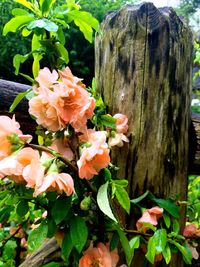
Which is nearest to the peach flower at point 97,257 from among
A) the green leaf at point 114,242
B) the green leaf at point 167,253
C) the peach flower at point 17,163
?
the green leaf at point 114,242

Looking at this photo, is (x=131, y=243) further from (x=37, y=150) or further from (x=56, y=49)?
(x=56, y=49)

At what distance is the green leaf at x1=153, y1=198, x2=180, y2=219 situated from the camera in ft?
3.25

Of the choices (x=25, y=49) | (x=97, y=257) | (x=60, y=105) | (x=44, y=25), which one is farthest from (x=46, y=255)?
(x=25, y=49)

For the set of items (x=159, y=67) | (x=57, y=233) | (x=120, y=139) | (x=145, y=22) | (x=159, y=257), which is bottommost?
(x=159, y=257)

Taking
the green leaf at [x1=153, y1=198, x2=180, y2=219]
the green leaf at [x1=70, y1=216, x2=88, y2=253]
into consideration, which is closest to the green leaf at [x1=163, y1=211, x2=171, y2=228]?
the green leaf at [x1=153, y1=198, x2=180, y2=219]

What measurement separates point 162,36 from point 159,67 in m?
0.08

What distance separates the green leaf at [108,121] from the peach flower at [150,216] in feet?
0.70

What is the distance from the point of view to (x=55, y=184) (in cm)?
72

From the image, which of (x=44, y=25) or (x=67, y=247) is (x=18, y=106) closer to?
(x=44, y=25)

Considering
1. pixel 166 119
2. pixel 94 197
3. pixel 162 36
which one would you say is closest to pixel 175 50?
pixel 162 36

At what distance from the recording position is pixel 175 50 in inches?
40.7

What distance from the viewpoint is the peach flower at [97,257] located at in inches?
33.5

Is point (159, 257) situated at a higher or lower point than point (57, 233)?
lower

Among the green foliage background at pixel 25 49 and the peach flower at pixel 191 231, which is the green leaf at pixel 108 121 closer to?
the peach flower at pixel 191 231
